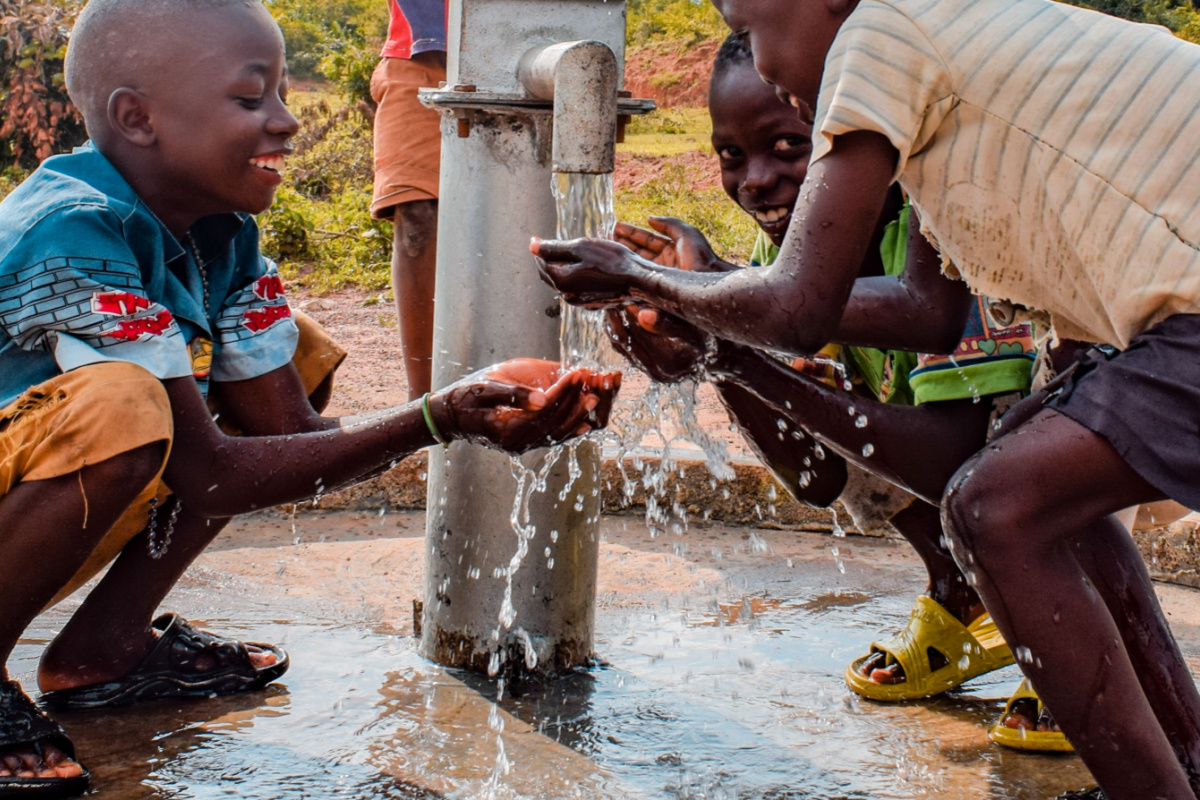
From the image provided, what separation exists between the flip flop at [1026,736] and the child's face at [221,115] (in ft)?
5.29

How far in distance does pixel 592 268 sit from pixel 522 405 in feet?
0.84

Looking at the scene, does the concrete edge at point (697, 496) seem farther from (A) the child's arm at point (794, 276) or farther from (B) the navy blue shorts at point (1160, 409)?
(B) the navy blue shorts at point (1160, 409)

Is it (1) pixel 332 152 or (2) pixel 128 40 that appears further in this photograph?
(1) pixel 332 152

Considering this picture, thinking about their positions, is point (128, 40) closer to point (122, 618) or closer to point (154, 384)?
point (154, 384)

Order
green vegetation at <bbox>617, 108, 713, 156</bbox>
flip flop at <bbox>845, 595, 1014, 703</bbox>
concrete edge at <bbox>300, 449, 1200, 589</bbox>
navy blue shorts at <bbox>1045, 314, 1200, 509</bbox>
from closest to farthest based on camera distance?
navy blue shorts at <bbox>1045, 314, 1200, 509</bbox> → flip flop at <bbox>845, 595, 1014, 703</bbox> → concrete edge at <bbox>300, 449, 1200, 589</bbox> → green vegetation at <bbox>617, 108, 713, 156</bbox>

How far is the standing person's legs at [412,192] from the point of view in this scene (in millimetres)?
3914

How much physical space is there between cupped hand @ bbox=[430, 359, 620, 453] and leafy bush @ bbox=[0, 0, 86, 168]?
9.20 metres

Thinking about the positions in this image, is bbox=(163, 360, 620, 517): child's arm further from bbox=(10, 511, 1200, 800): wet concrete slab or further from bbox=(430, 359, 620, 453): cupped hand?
bbox=(10, 511, 1200, 800): wet concrete slab

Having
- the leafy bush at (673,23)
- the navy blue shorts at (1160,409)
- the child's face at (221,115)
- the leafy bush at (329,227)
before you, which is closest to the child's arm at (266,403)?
the child's face at (221,115)

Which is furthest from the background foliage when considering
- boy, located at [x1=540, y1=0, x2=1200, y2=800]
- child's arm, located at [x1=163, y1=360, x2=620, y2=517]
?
boy, located at [x1=540, y1=0, x2=1200, y2=800]

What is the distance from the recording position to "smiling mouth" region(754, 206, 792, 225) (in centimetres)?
267

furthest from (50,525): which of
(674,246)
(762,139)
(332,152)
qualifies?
(332,152)

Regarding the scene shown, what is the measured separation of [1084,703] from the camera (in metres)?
1.74

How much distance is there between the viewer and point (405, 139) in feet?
13.0
